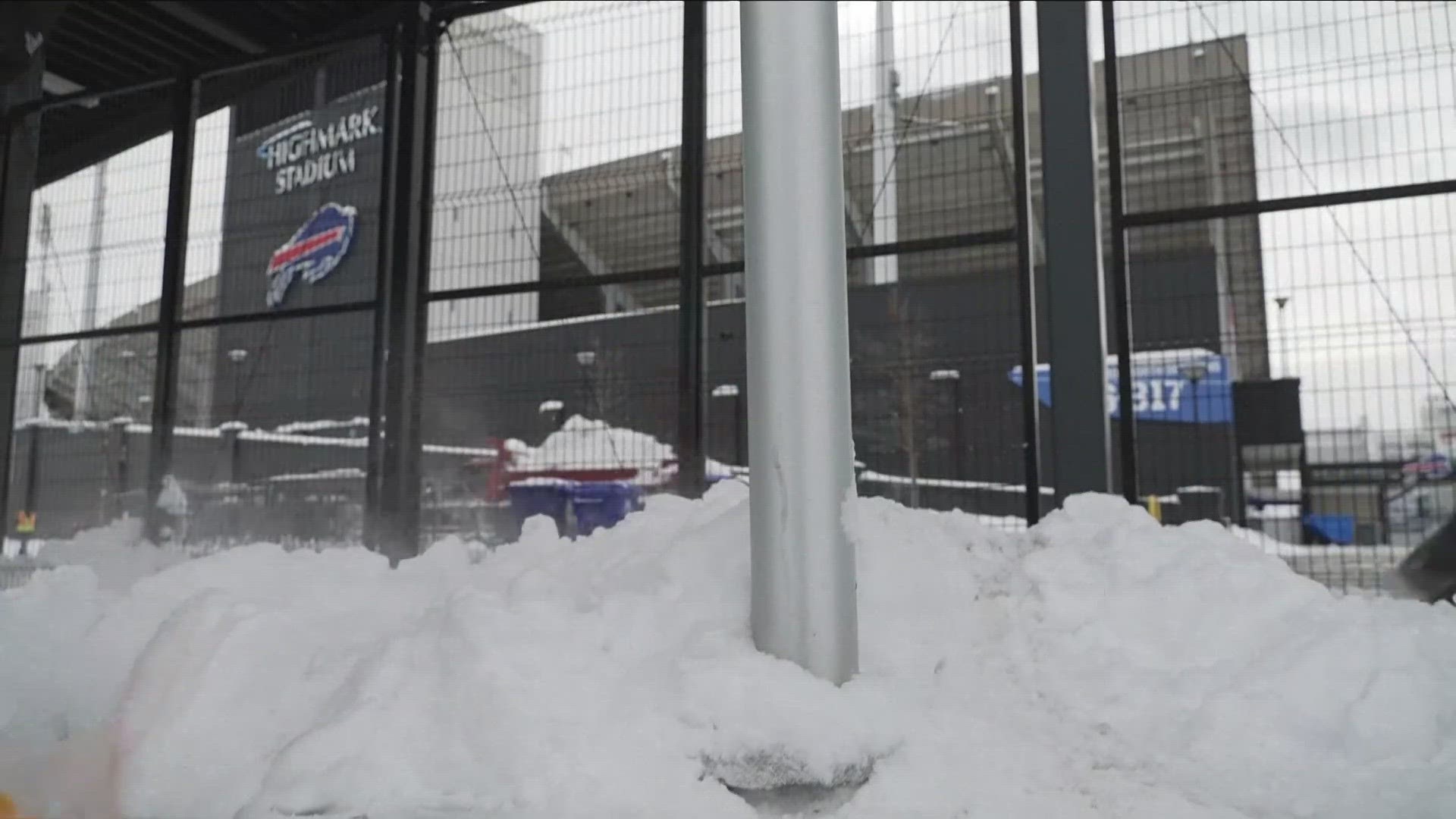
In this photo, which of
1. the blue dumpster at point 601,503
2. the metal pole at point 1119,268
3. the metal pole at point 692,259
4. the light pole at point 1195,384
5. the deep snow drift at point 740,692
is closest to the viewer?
the deep snow drift at point 740,692

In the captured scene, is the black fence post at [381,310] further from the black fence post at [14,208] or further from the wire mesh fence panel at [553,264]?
the black fence post at [14,208]

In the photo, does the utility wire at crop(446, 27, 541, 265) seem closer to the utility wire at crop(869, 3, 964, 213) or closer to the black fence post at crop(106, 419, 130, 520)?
the utility wire at crop(869, 3, 964, 213)

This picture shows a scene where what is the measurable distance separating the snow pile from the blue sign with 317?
2.09 metres

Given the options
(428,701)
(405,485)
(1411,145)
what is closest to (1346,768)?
(428,701)

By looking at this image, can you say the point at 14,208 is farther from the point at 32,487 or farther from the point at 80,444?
the point at 32,487

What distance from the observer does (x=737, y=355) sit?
532 centimetres

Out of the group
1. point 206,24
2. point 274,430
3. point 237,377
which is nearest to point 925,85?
point 274,430

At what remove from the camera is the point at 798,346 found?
2.06 meters

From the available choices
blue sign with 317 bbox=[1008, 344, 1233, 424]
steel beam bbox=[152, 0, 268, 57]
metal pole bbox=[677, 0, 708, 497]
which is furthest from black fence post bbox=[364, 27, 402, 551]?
blue sign with 317 bbox=[1008, 344, 1233, 424]

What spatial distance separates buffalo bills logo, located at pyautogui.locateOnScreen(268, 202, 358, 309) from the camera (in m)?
6.31

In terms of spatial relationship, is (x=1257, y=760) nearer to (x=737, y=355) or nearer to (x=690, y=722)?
(x=690, y=722)

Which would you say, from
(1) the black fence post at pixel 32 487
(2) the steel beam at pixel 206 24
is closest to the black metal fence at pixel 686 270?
(2) the steel beam at pixel 206 24

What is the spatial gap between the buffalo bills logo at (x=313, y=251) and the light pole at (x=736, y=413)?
256 centimetres

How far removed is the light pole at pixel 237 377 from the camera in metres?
6.38
